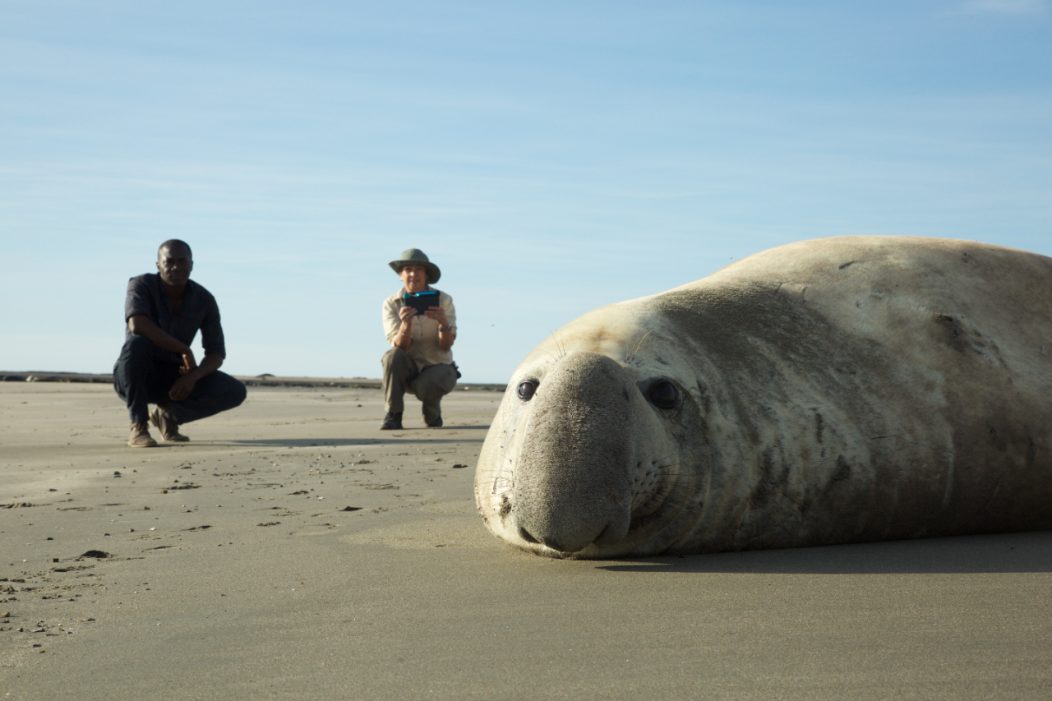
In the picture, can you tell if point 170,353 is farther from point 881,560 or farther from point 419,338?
point 881,560

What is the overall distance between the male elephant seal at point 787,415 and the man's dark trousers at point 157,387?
5.17 meters

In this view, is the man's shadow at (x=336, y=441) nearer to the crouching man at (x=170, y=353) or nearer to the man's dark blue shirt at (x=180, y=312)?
the crouching man at (x=170, y=353)

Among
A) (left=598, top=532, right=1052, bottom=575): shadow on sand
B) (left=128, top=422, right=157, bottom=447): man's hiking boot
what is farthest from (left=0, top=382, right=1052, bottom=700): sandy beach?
(left=128, top=422, right=157, bottom=447): man's hiking boot

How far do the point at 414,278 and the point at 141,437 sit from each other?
9.52ft

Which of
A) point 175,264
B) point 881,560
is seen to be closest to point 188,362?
point 175,264

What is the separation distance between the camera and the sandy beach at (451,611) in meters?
2.57

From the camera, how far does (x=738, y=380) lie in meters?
4.39

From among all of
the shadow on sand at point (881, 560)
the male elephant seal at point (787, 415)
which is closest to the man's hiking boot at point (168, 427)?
the male elephant seal at point (787, 415)

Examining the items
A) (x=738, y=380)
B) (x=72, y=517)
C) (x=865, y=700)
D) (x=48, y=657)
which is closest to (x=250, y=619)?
(x=48, y=657)

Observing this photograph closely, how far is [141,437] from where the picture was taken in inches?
343

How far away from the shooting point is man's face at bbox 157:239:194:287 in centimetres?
893

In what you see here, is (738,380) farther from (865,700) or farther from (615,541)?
(865,700)

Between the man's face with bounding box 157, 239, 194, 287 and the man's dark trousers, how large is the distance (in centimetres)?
47

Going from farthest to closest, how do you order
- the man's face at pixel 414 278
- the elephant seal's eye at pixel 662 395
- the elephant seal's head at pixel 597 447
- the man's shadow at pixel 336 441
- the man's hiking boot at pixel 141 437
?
the man's face at pixel 414 278
the man's shadow at pixel 336 441
the man's hiking boot at pixel 141 437
the elephant seal's eye at pixel 662 395
the elephant seal's head at pixel 597 447
